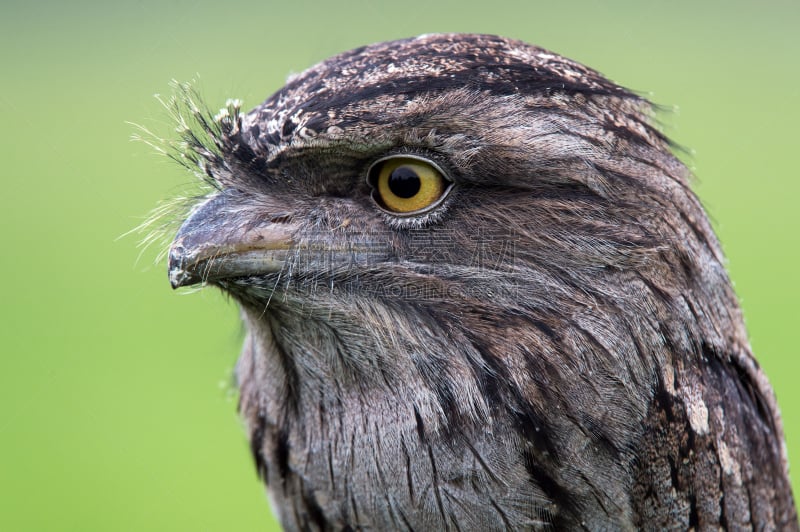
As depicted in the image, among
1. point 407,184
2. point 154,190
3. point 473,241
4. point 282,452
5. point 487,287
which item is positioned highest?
point 154,190

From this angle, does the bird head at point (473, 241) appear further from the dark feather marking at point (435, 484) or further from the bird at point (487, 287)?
the dark feather marking at point (435, 484)

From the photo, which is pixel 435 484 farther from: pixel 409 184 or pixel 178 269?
pixel 178 269

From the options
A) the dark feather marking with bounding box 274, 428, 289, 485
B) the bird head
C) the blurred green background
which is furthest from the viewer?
the blurred green background

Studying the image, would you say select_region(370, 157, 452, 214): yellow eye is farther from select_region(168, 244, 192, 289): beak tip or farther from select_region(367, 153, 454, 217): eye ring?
select_region(168, 244, 192, 289): beak tip

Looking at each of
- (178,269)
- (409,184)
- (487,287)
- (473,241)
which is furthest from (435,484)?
(178,269)

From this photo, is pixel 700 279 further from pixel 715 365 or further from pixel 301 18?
pixel 301 18

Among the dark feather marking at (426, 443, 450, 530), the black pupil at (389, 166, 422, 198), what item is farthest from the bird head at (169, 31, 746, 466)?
the dark feather marking at (426, 443, 450, 530)

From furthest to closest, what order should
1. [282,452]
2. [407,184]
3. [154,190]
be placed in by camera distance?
[154,190]
[282,452]
[407,184]

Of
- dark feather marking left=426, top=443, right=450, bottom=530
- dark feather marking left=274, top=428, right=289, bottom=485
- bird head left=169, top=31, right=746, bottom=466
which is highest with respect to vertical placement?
bird head left=169, top=31, right=746, bottom=466

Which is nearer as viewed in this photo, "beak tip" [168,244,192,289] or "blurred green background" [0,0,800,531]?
"beak tip" [168,244,192,289]

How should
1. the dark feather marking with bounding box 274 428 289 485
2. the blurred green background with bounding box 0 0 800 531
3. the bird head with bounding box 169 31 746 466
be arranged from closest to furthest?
the bird head with bounding box 169 31 746 466, the dark feather marking with bounding box 274 428 289 485, the blurred green background with bounding box 0 0 800 531
